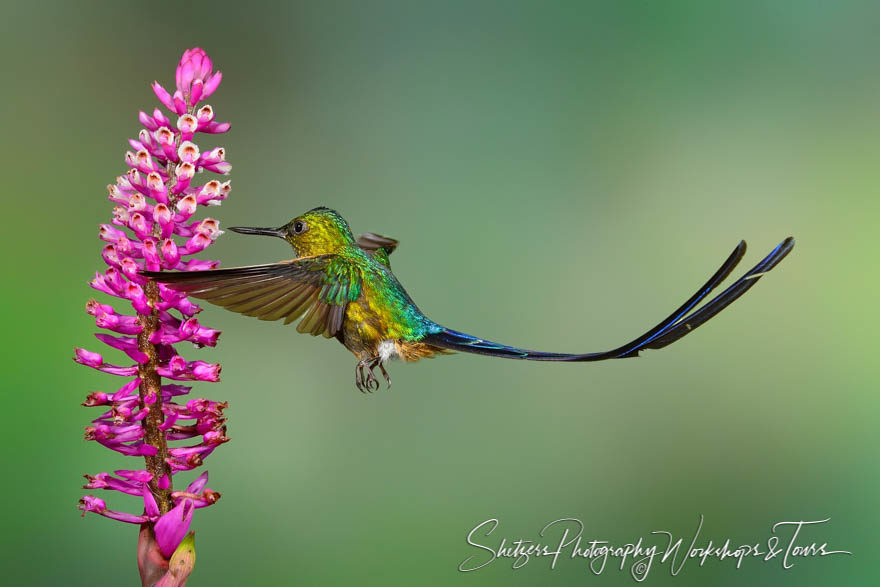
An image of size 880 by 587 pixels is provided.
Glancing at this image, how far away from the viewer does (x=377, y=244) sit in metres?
1.56

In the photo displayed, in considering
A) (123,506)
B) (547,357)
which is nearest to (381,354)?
(547,357)

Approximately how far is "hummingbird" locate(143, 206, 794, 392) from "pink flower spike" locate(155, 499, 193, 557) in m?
0.23

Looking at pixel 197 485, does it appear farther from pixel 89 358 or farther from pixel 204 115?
pixel 204 115

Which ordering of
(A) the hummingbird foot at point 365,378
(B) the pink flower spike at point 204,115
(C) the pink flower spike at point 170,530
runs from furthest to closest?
(A) the hummingbird foot at point 365,378 → (B) the pink flower spike at point 204,115 → (C) the pink flower spike at point 170,530

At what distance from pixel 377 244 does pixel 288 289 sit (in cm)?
44

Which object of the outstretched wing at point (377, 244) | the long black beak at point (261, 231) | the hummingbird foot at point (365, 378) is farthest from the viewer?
the outstretched wing at point (377, 244)

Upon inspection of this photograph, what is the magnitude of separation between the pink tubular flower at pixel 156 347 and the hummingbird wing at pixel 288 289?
0.13 ft

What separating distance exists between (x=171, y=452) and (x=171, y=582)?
124 mm

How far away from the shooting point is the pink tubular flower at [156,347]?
84 centimetres

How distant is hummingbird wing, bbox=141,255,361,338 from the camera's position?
912 mm

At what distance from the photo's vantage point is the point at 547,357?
1010 mm

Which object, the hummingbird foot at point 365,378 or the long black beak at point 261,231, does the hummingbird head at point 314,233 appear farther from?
the hummingbird foot at point 365,378

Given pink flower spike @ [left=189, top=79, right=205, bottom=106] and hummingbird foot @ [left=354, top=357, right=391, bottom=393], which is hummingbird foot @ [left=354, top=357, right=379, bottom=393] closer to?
hummingbird foot @ [left=354, top=357, right=391, bottom=393]

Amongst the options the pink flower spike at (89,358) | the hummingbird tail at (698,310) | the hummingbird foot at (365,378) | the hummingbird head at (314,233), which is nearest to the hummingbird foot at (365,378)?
the hummingbird foot at (365,378)
